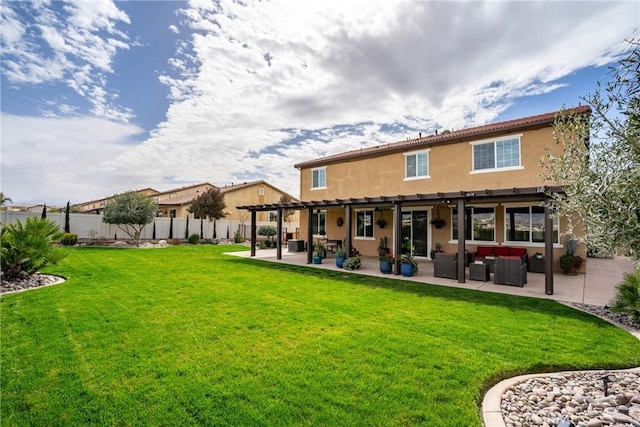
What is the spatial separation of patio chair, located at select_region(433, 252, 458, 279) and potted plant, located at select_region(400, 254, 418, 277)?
2.52ft

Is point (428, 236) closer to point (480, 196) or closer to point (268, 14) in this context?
point (480, 196)

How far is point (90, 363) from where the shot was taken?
3.96m

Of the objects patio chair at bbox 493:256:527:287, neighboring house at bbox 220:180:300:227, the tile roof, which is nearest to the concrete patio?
patio chair at bbox 493:256:527:287

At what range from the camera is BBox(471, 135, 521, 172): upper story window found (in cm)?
1216

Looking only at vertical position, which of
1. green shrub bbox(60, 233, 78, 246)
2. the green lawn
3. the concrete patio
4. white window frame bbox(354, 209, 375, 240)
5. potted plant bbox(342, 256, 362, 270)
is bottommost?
the green lawn

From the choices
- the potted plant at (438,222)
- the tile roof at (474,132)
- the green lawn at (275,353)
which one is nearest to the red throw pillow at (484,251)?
the potted plant at (438,222)

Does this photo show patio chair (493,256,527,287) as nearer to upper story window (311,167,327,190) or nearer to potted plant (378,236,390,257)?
potted plant (378,236,390,257)

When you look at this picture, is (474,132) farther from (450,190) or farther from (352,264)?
(352,264)

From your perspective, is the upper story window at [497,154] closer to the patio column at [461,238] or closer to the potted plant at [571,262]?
the potted plant at [571,262]

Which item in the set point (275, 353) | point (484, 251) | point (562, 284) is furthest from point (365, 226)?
point (275, 353)

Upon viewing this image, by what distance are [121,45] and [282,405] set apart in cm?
1135

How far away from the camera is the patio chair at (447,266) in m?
10.3

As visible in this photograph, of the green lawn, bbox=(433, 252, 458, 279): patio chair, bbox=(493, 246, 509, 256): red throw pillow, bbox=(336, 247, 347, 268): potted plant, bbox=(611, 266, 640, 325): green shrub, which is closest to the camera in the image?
the green lawn

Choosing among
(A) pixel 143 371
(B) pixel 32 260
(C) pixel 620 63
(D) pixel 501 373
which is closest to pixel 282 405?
(A) pixel 143 371
